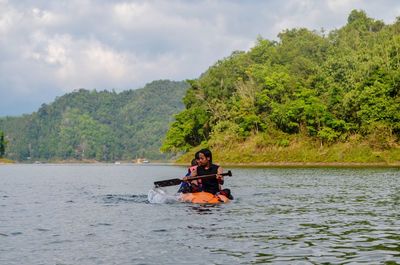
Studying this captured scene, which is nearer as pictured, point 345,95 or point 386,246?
point 386,246

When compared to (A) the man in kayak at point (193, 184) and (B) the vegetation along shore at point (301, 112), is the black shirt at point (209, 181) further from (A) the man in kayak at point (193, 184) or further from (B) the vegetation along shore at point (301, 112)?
(B) the vegetation along shore at point (301, 112)

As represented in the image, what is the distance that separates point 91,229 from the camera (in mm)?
19359

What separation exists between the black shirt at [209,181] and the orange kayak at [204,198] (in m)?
0.47

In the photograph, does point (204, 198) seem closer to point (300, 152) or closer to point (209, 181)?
point (209, 181)

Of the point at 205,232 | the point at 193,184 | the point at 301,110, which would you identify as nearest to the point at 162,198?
the point at 193,184

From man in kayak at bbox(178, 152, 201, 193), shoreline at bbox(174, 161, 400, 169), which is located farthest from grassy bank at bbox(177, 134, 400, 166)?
man in kayak at bbox(178, 152, 201, 193)

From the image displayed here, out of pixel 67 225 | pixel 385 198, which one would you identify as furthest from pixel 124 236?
pixel 385 198

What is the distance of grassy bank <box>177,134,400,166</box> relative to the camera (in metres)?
88.8

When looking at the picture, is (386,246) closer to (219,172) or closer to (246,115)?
(219,172)

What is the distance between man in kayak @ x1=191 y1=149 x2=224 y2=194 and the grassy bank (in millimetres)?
62292

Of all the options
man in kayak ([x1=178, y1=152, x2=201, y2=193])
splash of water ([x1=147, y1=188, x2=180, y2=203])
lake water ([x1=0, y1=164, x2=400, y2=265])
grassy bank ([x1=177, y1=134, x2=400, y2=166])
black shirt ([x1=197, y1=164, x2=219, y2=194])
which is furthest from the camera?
grassy bank ([x1=177, y1=134, x2=400, y2=166])

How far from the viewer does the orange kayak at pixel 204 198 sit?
92.2ft

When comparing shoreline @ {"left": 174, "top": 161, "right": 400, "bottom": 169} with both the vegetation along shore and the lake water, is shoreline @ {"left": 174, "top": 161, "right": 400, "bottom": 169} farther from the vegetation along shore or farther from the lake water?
the lake water

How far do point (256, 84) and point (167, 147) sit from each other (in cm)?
2493
